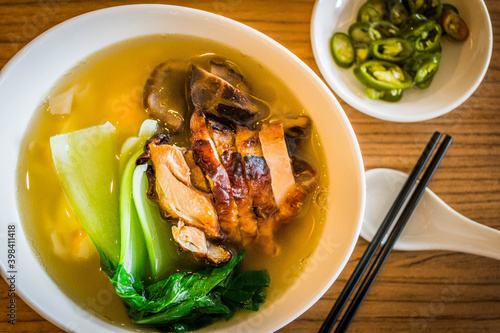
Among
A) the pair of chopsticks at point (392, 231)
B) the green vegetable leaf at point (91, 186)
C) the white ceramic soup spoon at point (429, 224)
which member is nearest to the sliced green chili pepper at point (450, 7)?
the pair of chopsticks at point (392, 231)

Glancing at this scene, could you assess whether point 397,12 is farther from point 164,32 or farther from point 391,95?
point 164,32

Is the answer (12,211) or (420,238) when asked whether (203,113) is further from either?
(420,238)

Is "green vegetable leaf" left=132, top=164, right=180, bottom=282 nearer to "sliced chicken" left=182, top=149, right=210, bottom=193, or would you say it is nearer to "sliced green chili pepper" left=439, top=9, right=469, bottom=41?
"sliced chicken" left=182, top=149, right=210, bottom=193

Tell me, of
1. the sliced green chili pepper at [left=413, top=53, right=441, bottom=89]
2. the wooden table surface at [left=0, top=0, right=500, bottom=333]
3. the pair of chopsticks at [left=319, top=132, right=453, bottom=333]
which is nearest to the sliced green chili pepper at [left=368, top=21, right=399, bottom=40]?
the sliced green chili pepper at [left=413, top=53, right=441, bottom=89]

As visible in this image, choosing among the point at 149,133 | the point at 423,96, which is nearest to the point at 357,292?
the point at 423,96

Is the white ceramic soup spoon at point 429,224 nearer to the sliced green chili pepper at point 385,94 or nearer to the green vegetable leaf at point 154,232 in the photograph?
the sliced green chili pepper at point 385,94

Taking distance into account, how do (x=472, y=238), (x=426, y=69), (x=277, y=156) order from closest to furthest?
(x=277, y=156) < (x=472, y=238) < (x=426, y=69)

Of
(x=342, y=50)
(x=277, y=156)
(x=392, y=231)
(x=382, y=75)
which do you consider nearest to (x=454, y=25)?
(x=382, y=75)
